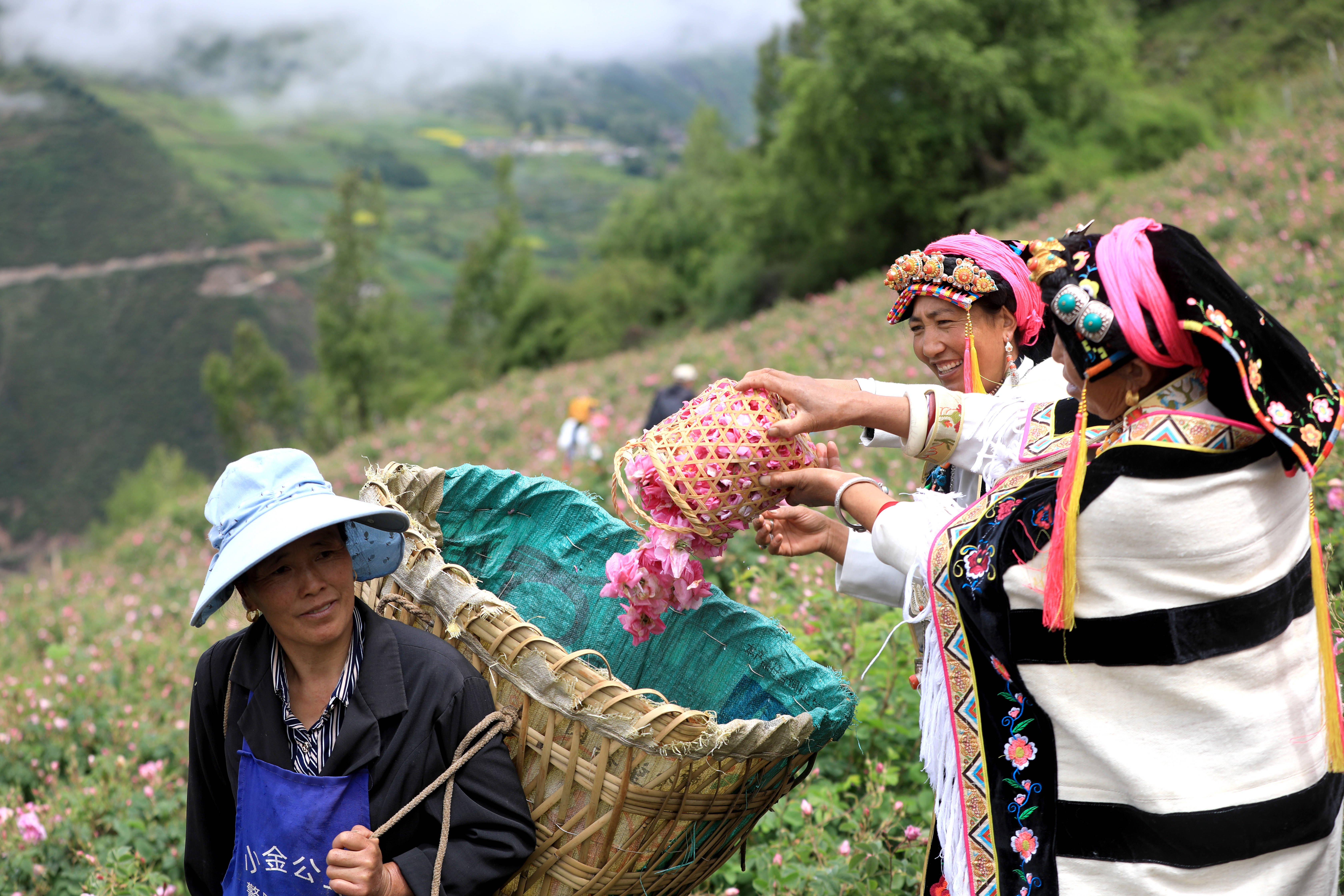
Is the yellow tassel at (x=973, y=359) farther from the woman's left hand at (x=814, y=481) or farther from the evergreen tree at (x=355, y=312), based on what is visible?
the evergreen tree at (x=355, y=312)

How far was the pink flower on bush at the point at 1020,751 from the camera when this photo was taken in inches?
69.6

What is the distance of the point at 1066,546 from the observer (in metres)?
1.60

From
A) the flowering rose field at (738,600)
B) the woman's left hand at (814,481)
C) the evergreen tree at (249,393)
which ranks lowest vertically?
the evergreen tree at (249,393)

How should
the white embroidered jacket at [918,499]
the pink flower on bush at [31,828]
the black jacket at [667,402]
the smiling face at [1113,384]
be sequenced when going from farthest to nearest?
the black jacket at [667,402], the pink flower on bush at [31,828], the white embroidered jacket at [918,499], the smiling face at [1113,384]

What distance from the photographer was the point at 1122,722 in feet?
5.53

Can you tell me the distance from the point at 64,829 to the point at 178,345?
7182cm

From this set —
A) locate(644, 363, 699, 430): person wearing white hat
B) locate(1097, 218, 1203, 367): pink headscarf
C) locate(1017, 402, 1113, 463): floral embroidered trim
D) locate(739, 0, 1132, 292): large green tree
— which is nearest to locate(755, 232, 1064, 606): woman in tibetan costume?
locate(1017, 402, 1113, 463): floral embroidered trim

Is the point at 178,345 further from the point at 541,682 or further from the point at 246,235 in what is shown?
the point at 541,682

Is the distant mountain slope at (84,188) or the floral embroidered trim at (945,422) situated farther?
the distant mountain slope at (84,188)

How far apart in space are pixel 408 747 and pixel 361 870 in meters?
0.27

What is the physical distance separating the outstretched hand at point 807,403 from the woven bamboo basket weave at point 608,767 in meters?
0.66

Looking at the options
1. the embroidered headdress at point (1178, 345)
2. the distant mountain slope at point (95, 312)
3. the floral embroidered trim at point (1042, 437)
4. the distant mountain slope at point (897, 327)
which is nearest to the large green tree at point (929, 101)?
the distant mountain slope at point (897, 327)

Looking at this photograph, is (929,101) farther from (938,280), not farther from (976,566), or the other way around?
(976,566)

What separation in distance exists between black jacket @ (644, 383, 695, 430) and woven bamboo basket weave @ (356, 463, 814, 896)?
6341mm
